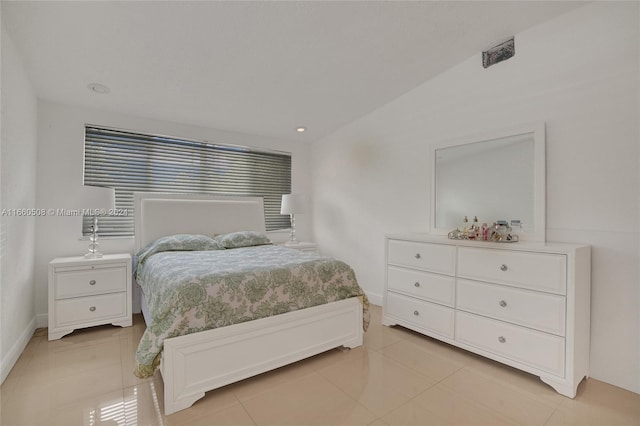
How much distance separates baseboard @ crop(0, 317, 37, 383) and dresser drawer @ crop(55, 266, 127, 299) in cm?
34

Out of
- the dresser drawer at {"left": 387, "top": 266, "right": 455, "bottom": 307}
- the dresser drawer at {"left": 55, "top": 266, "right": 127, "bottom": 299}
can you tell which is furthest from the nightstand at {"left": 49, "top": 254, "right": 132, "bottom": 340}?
the dresser drawer at {"left": 387, "top": 266, "right": 455, "bottom": 307}

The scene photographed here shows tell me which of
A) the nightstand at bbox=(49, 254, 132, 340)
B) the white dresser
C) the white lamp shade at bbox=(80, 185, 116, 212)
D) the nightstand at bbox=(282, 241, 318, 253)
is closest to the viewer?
the white dresser

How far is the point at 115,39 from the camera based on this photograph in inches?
81.3

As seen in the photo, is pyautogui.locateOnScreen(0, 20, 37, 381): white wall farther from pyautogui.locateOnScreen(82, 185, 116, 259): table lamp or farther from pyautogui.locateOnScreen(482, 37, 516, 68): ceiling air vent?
pyautogui.locateOnScreen(482, 37, 516, 68): ceiling air vent

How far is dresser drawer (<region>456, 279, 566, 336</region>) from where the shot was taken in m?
1.90

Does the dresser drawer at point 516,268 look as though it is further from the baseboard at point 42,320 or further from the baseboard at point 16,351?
the baseboard at point 42,320

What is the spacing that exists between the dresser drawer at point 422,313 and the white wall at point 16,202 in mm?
2924

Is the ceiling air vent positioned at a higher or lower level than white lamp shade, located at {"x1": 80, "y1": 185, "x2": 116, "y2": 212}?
higher

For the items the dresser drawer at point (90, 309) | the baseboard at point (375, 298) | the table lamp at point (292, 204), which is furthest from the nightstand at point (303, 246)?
the dresser drawer at point (90, 309)

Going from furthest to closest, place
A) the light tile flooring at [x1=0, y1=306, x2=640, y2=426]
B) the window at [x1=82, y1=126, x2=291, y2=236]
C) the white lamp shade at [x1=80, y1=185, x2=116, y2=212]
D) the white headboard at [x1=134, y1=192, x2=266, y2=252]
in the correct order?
the white headboard at [x1=134, y1=192, x2=266, y2=252] → the window at [x1=82, y1=126, x2=291, y2=236] → the white lamp shade at [x1=80, y1=185, x2=116, y2=212] → the light tile flooring at [x1=0, y1=306, x2=640, y2=426]

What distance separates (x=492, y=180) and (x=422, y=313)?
130 cm

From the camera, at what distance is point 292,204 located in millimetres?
4055

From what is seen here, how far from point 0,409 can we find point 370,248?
322cm

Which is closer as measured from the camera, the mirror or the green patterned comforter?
the green patterned comforter
